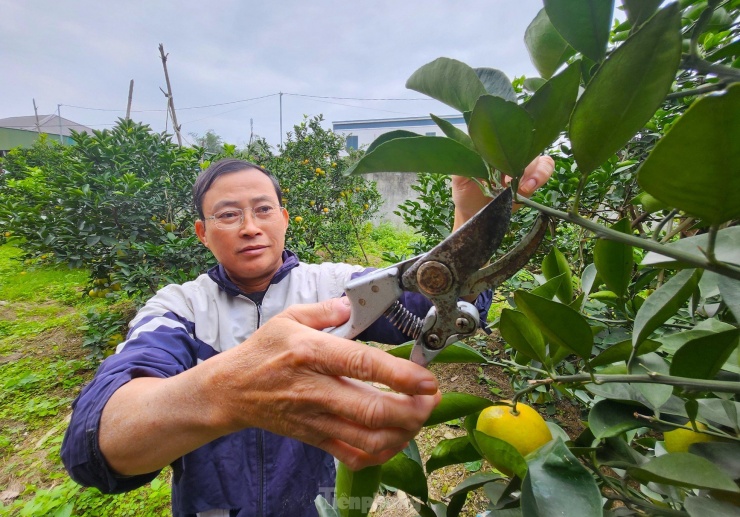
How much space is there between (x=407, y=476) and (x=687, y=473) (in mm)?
340

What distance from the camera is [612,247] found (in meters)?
0.56

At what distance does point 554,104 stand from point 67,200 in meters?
3.24

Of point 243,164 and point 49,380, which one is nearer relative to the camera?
point 243,164

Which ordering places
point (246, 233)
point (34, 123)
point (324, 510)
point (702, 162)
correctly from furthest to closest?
point (34, 123) < point (246, 233) < point (324, 510) < point (702, 162)

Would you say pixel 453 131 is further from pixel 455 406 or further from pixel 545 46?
pixel 455 406

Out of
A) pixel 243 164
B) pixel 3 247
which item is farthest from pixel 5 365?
pixel 3 247

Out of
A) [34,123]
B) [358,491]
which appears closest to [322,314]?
[358,491]

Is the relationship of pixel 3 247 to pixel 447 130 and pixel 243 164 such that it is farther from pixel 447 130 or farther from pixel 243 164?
pixel 447 130

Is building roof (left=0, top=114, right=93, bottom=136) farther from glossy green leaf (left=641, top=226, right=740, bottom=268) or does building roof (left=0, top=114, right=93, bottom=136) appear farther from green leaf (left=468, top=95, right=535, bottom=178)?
glossy green leaf (left=641, top=226, right=740, bottom=268)

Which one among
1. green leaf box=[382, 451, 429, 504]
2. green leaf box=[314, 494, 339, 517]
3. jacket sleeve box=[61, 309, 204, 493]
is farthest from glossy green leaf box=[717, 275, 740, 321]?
jacket sleeve box=[61, 309, 204, 493]

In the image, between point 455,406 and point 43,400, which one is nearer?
point 455,406

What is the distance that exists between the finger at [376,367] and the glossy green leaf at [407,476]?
173 millimetres

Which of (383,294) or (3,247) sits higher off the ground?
(383,294)

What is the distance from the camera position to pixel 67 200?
2.63 metres
